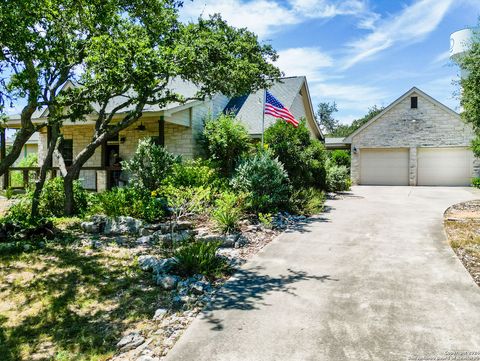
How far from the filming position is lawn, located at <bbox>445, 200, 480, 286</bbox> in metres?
6.02

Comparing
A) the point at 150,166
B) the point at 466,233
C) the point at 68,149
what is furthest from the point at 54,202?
the point at 466,233

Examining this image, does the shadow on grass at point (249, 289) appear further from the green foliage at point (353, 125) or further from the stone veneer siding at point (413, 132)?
the green foliage at point (353, 125)

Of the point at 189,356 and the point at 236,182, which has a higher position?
the point at 236,182

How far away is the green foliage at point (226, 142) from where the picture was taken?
1369cm

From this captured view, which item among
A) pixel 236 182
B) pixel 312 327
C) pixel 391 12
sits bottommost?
pixel 312 327

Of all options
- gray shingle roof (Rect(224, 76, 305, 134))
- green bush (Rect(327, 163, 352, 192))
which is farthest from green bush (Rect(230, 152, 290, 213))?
green bush (Rect(327, 163, 352, 192))

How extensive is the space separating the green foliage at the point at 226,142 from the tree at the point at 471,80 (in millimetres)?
7257

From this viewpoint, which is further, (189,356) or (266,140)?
(266,140)

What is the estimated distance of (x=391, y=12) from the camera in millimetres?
10516

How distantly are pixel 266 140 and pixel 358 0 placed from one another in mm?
5017

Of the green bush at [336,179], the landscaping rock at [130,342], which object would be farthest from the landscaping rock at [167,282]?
the green bush at [336,179]

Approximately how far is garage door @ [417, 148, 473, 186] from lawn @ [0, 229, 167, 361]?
66.4ft

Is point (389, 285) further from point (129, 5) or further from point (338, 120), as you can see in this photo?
point (338, 120)

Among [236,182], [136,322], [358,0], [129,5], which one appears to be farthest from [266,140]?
[136,322]
